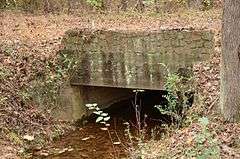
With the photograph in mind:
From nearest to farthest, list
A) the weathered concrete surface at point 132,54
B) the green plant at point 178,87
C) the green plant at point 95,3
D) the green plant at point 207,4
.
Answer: the green plant at point 178,87 → the weathered concrete surface at point 132,54 → the green plant at point 207,4 → the green plant at point 95,3

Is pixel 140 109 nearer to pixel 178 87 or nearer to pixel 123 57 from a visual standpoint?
pixel 123 57

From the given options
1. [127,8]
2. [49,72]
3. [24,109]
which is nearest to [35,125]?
[24,109]

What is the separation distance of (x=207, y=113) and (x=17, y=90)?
4860mm

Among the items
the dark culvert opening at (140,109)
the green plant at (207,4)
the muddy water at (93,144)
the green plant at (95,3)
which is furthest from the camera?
the green plant at (95,3)

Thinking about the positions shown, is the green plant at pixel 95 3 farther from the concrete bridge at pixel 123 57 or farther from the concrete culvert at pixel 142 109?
the concrete bridge at pixel 123 57

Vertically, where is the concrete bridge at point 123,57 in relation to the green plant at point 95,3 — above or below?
below

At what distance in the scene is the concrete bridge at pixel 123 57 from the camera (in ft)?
38.4

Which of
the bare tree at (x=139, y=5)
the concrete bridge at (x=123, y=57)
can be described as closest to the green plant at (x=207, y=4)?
the bare tree at (x=139, y=5)

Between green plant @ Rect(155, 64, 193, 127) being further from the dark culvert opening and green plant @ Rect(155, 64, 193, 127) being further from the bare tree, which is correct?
the bare tree

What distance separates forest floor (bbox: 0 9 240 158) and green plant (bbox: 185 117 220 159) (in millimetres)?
233

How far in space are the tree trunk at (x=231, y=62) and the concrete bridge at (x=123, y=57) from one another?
124 inches

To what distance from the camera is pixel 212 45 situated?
11516mm

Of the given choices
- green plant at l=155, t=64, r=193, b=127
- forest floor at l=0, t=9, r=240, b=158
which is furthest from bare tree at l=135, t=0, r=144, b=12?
green plant at l=155, t=64, r=193, b=127

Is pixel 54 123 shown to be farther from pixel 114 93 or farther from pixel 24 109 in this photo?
pixel 114 93
